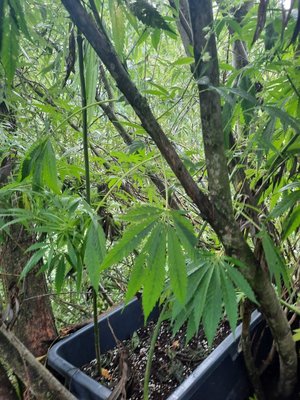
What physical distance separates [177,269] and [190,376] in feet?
0.99

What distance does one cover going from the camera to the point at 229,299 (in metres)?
0.33

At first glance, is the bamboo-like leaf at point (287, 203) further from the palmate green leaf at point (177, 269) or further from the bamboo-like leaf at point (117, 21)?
the bamboo-like leaf at point (117, 21)

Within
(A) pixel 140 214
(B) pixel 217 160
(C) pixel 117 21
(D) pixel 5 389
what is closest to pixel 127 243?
(A) pixel 140 214

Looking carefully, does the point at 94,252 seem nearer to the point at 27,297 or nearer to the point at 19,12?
the point at 19,12

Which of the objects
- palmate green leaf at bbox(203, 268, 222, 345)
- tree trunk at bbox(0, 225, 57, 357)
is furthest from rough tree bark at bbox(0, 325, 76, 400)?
palmate green leaf at bbox(203, 268, 222, 345)

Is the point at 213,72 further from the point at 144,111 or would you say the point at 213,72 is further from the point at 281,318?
the point at 281,318

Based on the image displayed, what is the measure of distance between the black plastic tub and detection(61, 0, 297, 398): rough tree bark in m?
0.18

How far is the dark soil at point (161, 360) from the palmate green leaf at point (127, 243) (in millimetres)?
380

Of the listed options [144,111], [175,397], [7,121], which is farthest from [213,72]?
[7,121]

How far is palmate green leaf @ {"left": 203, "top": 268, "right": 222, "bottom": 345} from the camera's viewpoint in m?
0.33

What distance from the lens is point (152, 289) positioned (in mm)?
303

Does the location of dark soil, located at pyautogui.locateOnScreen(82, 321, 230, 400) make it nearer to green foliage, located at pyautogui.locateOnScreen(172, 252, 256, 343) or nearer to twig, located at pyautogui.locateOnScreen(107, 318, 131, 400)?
twig, located at pyautogui.locateOnScreen(107, 318, 131, 400)

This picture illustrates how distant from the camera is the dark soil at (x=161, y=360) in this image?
613mm

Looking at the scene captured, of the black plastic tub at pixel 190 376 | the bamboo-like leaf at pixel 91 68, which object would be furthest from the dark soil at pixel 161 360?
the bamboo-like leaf at pixel 91 68
